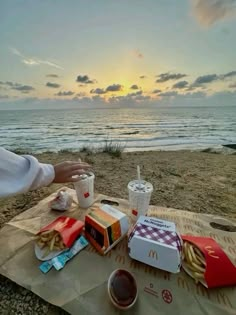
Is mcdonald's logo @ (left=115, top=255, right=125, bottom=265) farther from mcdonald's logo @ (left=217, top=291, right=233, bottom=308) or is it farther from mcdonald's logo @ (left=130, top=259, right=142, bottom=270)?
→ mcdonald's logo @ (left=217, top=291, right=233, bottom=308)

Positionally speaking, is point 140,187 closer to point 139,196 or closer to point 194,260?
point 139,196

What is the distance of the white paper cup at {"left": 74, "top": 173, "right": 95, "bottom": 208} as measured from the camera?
135 cm

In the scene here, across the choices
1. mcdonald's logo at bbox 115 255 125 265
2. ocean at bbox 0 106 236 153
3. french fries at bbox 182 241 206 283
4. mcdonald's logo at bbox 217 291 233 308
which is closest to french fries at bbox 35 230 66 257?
mcdonald's logo at bbox 115 255 125 265

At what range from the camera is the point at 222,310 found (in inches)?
31.2

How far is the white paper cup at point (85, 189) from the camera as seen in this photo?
1349 mm

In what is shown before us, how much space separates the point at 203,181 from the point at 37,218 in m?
2.04

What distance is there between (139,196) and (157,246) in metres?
0.36

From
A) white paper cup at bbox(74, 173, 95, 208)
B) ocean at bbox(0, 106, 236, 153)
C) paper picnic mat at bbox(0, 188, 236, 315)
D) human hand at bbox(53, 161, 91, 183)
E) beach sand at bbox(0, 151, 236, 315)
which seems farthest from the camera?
ocean at bbox(0, 106, 236, 153)

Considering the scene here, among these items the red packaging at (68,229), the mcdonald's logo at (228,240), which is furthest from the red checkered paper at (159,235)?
the mcdonald's logo at (228,240)

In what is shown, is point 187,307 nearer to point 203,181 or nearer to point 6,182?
point 6,182

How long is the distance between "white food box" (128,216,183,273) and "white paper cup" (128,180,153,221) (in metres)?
0.23

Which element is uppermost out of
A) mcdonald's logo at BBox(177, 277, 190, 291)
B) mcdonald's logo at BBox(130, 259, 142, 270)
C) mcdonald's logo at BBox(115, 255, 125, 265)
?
mcdonald's logo at BBox(115, 255, 125, 265)

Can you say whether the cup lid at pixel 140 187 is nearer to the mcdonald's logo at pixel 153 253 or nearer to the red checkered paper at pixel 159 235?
the red checkered paper at pixel 159 235

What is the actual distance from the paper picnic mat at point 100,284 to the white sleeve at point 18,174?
41 cm
